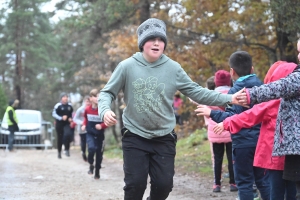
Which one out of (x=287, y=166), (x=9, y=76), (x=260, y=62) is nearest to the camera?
(x=287, y=166)

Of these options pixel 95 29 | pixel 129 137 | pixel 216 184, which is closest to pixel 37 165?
pixel 216 184

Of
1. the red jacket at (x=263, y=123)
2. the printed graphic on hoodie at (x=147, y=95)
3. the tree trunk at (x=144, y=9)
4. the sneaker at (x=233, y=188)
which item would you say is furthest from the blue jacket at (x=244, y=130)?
the tree trunk at (x=144, y=9)

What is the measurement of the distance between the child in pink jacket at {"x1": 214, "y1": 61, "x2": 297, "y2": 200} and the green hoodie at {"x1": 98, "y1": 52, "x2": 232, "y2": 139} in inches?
16.0

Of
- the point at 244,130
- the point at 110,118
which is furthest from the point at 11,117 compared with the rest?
the point at 110,118

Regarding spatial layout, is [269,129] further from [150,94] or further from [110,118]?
[110,118]

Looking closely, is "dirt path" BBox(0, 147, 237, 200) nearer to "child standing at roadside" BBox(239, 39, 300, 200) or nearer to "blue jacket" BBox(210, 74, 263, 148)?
"blue jacket" BBox(210, 74, 263, 148)

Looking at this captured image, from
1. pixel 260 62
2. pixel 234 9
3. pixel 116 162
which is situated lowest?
pixel 116 162

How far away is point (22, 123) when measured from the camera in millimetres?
26875

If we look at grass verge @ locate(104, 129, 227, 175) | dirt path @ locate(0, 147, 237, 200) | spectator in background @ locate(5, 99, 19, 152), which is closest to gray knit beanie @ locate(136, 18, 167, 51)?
dirt path @ locate(0, 147, 237, 200)

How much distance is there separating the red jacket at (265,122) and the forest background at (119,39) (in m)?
5.00

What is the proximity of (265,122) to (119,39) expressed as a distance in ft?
44.2

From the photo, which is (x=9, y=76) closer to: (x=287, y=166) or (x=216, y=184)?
(x=216, y=184)

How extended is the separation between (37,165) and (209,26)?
19.8 ft

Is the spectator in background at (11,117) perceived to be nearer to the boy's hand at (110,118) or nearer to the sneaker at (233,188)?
the sneaker at (233,188)
